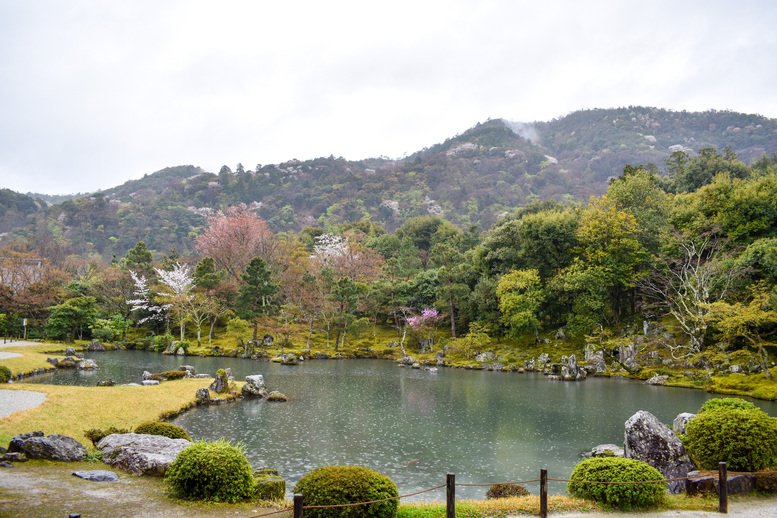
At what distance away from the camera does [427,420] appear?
69.4ft

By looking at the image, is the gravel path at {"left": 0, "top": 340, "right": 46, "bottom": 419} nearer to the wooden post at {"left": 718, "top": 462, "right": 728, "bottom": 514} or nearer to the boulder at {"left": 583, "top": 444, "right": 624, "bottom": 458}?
the boulder at {"left": 583, "top": 444, "right": 624, "bottom": 458}

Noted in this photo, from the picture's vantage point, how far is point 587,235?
43.7 m

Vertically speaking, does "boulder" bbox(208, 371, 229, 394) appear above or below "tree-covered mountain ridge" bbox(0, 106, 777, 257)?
below

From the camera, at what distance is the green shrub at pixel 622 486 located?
883 centimetres

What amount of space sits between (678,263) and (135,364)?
44082mm

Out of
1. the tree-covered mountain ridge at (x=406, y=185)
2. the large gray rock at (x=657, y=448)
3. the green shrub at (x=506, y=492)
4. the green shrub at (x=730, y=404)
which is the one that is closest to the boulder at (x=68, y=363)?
the green shrub at (x=506, y=492)

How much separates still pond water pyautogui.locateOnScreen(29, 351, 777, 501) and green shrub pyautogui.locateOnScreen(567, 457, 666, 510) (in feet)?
11.1

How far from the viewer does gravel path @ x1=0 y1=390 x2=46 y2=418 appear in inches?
641

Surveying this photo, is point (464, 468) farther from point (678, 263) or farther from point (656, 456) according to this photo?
point (678, 263)

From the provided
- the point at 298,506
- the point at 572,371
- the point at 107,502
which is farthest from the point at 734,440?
the point at 572,371

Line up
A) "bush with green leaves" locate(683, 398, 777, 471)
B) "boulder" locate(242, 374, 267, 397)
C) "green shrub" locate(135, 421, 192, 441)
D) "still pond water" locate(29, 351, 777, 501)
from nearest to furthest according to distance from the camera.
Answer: "bush with green leaves" locate(683, 398, 777, 471), "green shrub" locate(135, 421, 192, 441), "still pond water" locate(29, 351, 777, 501), "boulder" locate(242, 374, 267, 397)

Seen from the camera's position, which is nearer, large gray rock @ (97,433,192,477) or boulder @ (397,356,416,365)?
large gray rock @ (97,433,192,477)

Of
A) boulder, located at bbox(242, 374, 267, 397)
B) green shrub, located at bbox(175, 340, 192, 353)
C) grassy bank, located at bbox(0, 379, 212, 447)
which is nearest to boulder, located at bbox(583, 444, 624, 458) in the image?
grassy bank, located at bbox(0, 379, 212, 447)

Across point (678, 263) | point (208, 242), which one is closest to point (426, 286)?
point (678, 263)
